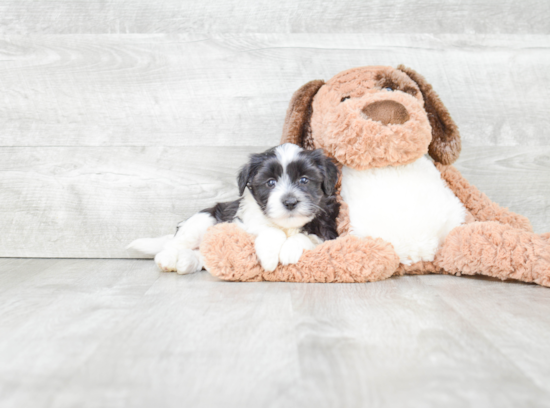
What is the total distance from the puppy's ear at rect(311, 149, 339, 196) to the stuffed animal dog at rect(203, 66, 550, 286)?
5cm

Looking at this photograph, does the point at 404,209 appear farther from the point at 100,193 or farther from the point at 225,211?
the point at 100,193

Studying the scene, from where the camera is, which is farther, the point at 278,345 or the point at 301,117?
the point at 301,117

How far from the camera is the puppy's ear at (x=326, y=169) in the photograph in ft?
5.59

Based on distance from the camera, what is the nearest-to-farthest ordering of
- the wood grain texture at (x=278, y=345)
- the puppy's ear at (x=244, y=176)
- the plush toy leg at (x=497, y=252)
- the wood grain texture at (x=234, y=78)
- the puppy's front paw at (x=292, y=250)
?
1. the wood grain texture at (x=278, y=345)
2. the plush toy leg at (x=497, y=252)
3. the puppy's front paw at (x=292, y=250)
4. the puppy's ear at (x=244, y=176)
5. the wood grain texture at (x=234, y=78)

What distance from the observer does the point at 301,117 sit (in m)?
1.90

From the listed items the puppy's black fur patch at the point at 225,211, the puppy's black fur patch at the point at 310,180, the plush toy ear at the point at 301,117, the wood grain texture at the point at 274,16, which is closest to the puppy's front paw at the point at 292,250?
the puppy's black fur patch at the point at 310,180

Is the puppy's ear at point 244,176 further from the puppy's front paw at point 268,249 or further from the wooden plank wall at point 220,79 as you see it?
the wooden plank wall at point 220,79

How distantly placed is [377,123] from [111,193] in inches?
52.7

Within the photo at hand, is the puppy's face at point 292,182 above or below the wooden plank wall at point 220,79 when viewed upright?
below

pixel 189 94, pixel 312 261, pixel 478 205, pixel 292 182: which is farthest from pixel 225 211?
pixel 478 205

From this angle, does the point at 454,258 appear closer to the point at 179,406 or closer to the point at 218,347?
the point at 218,347

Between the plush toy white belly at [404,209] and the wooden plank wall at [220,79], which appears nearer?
→ the plush toy white belly at [404,209]

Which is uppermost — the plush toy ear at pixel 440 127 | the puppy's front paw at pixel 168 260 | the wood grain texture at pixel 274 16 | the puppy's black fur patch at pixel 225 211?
the wood grain texture at pixel 274 16

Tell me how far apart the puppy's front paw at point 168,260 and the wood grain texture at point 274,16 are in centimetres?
108
